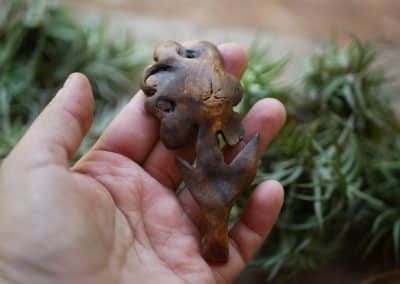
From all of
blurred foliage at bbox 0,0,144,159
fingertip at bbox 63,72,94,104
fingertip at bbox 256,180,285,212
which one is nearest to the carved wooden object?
fingertip at bbox 256,180,285,212

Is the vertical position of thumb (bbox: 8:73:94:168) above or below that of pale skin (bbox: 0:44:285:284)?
above

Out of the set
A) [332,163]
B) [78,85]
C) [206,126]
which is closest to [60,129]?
[78,85]

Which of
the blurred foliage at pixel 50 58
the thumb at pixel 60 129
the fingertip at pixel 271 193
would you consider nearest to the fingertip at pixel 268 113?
the fingertip at pixel 271 193

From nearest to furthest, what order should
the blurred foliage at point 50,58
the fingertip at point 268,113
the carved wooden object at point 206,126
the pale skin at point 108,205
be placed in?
the pale skin at point 108,205
the carved wooden object at point 206,126
the fingertip at point 268,113
the blurred foliage at point 50,58

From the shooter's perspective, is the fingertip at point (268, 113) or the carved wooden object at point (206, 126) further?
the fingertip at point (268, 113)

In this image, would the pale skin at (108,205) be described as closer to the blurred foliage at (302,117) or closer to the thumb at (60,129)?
the thumb at (60,129)

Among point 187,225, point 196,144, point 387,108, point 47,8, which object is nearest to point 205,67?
point 196,144

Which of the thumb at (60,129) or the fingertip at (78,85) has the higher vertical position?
the fingertip at (78,85)

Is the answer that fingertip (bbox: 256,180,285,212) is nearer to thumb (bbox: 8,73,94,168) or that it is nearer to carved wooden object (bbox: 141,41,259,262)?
carved wooden object (bbox: 141,41,259,262)
